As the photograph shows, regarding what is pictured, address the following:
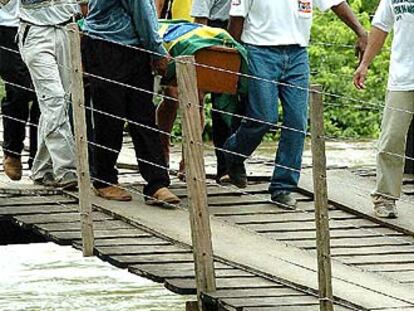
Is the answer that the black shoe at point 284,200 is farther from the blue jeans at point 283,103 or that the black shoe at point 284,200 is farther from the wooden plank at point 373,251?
the wooden plank at point 373,251

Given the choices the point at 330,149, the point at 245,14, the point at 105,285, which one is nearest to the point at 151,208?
the point at 245,14

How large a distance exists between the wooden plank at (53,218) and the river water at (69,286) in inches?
100

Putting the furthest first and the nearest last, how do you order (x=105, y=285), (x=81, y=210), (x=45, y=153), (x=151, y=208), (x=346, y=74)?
(x=346, y=74)
(x=105, y=285)
(x=45, y=153)
(x=151, y=208)
(x=81, y=210)

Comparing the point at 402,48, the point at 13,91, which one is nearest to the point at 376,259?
A: the point at 402,48

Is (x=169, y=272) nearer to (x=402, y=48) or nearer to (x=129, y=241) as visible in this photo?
(x=129, y=241)

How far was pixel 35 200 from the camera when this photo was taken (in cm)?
924

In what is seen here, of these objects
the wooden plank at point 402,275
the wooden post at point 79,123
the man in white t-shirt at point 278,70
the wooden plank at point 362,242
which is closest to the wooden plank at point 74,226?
the wooden post at point 79,123

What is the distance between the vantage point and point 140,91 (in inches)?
356

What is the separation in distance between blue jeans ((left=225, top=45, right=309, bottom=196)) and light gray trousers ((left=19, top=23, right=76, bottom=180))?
3.20 feet

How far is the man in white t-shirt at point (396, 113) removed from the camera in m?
9.02

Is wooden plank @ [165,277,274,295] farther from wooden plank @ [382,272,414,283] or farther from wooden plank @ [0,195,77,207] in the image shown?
wooden plank @ [0,195,77,207]

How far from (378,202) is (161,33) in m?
1.50

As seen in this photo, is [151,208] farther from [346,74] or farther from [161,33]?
[346,74]

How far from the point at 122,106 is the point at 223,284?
6.18ft
